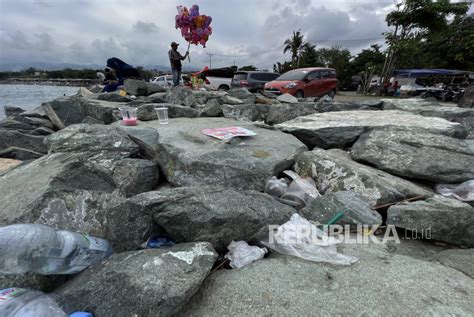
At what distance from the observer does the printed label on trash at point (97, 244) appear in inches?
56.1

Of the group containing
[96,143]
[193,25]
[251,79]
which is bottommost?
[96,143]

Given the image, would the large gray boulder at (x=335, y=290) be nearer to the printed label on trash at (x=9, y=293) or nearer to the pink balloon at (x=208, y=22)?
the printed label on trash at (x=9, y=293)

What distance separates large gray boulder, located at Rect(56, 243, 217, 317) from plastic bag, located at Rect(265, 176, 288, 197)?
989 mm

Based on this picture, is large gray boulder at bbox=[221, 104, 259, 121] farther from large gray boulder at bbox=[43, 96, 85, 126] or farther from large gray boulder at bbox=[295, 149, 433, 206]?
large gray boulder at bbox=[43, 96, 85, 126]

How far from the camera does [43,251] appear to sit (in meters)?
1.28

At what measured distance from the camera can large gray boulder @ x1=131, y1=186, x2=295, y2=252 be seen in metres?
1.43

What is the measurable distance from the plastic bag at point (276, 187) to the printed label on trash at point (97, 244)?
1279 mm

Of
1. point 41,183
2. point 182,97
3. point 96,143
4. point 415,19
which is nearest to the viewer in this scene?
point 41,183

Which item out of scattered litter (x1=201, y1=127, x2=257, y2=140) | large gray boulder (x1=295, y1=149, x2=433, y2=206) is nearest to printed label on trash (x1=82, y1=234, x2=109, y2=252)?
scattered litter (x1=201, y1=127, x2=257, y2=140)

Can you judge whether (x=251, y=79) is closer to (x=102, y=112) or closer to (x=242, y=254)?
(x=102, y=112)

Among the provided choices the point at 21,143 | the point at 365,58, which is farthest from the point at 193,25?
the point at 365,58

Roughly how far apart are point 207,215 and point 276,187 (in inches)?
35.3

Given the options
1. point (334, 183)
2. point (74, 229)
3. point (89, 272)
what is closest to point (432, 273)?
point (334, 183)

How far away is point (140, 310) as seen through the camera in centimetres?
102
